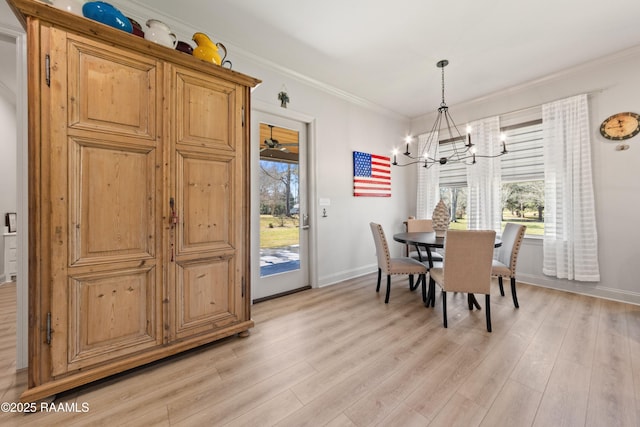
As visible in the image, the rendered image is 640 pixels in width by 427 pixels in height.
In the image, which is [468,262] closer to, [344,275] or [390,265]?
[390,265]

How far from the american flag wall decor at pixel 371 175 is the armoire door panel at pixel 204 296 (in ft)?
8.49

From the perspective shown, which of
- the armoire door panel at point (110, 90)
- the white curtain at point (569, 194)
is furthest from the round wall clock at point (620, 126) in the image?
the armoire door panel at point (110, 90)

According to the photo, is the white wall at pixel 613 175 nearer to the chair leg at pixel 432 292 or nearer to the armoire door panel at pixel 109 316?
the chair leg at pixel 432 292

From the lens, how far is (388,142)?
478 centimetres

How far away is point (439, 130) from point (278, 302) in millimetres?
4122

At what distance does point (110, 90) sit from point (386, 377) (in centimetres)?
264

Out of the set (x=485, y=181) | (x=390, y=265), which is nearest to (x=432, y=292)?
(x=390, y=265)

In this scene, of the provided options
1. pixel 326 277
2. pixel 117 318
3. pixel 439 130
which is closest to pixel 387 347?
pixel 326 277

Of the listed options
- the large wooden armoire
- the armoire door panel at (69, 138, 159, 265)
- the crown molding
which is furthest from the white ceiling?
the armoire door panel at (69, 138, 159, 265)

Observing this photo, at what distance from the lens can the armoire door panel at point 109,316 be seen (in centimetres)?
156

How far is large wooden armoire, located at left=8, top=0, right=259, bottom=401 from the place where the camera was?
1.47m

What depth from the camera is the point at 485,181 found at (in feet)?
13.4

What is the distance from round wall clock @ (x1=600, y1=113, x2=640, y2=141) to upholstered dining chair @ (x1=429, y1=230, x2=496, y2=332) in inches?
95.6

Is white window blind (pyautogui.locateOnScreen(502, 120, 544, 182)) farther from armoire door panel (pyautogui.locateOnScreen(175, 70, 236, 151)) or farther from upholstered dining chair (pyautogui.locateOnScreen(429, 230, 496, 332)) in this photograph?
armoire door panel (pyautogui.locateOnScreen(175, 70, 236, 151))
